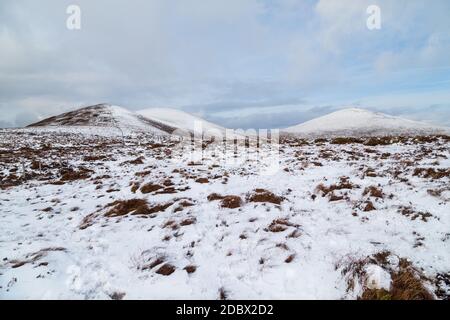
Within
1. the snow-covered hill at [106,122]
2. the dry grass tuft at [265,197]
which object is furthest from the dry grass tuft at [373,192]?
the snow-covered hill at [106,122]

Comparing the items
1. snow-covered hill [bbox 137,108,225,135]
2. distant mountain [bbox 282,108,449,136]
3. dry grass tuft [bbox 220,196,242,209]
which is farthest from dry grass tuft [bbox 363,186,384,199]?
snow-covered hill [bbox 137,108,225,135]

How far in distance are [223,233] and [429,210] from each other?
6.50m

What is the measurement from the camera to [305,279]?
6152mm

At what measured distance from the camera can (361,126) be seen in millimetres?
104500

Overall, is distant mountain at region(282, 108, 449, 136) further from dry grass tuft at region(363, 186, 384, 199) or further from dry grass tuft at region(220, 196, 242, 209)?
dry grass tuft at region(220, 196, 242, 209)

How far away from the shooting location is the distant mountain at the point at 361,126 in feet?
304

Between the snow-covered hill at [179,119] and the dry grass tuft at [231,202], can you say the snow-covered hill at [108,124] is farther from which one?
the dry grass tuft at [231,202]

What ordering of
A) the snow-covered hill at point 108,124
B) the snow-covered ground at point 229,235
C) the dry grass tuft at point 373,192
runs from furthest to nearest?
the snow-covered hill at point 108,124
the dry grass tuft at point 373,192
the snow-covered ground at point 229,235

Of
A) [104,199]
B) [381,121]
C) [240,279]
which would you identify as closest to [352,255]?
[240,279]

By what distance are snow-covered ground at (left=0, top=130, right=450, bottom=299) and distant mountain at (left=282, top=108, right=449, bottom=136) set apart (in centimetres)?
8444

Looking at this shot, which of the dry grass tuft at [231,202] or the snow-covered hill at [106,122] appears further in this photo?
the snow-covered hill at [106,122]

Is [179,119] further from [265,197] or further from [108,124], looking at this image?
[265,197]

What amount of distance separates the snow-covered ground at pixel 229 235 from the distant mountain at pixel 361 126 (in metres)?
84.4
